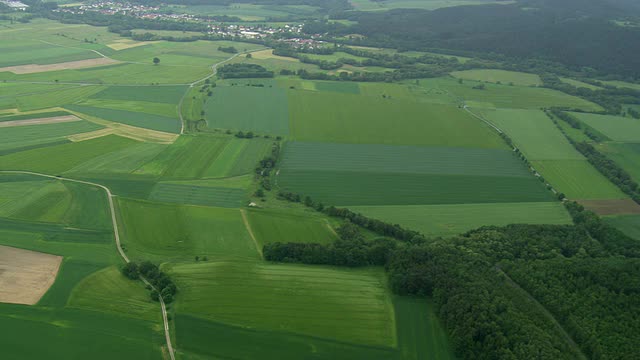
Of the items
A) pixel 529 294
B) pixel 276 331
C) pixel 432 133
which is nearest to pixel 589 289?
pixel 529 294

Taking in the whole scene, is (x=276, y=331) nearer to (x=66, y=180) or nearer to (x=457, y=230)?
(x=457, y=230)

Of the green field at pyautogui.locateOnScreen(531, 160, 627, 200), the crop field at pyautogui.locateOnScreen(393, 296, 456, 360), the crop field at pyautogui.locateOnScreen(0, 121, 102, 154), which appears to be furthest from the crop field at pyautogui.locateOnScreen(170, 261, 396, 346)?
the crop field at pyautogui.locateOnScreen(0, 121, 102, 154)

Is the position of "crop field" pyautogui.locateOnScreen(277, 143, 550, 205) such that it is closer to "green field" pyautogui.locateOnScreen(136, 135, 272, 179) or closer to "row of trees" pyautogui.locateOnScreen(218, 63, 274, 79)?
"green field" pyautogui.locateOnScreen(136, 135, 272, 179)

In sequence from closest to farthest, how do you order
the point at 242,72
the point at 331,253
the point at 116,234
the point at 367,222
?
1. the point at 331,253
2. the point at 116,234
3. the point at 367,222
4. the point at 242,72

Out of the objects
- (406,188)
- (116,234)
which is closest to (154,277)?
(116,234)

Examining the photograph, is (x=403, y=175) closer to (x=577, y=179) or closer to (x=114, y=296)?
(x=577, y=179)
